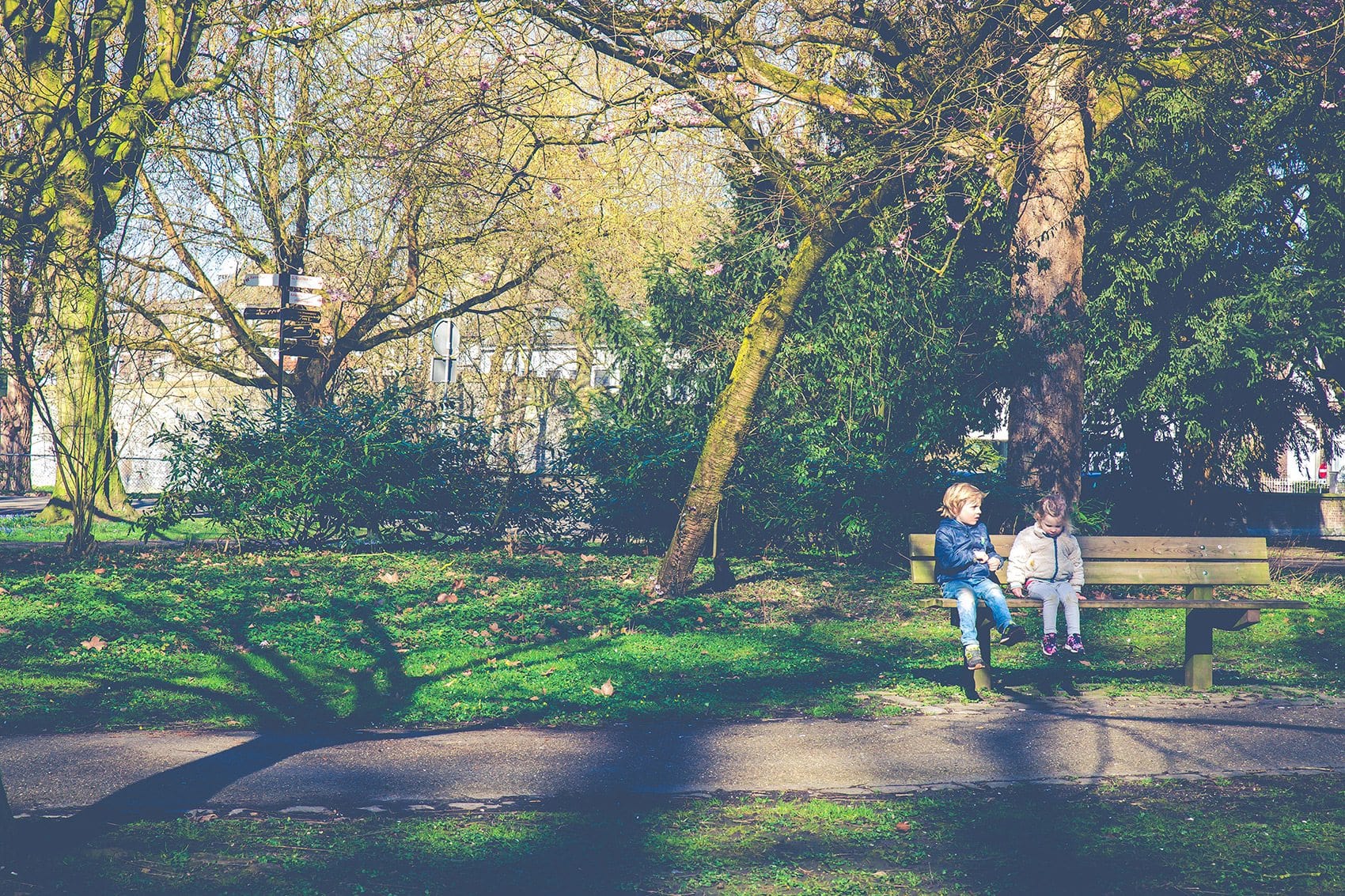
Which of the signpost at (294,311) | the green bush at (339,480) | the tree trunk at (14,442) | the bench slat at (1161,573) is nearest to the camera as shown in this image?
the bench slat at (1161,573)

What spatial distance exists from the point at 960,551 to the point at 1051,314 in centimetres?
592

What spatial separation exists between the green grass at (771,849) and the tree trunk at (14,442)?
33079mm

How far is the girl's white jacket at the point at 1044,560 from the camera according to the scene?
7.62 m

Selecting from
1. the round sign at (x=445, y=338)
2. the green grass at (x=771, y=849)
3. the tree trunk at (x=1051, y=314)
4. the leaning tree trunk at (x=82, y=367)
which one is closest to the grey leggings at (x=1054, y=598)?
the green grass at (x=771, y=849)

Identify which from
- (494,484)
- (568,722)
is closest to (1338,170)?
(494,484)

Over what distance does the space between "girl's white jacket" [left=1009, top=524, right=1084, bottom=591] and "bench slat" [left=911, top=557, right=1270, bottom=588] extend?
15 centimetres

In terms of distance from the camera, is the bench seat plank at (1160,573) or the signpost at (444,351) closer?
the bench seat plank at (1160,573)

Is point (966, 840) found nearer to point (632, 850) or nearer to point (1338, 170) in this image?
point (632, 850)

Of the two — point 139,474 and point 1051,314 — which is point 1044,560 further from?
point 139,474

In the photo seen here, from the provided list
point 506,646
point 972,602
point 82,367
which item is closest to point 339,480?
point 82,367

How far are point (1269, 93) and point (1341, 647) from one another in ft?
28.0

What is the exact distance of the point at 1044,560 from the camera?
7.62 m

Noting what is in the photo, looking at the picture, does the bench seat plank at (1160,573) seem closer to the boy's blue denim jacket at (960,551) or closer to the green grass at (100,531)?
the boy's blue denim jacket at (960,551)

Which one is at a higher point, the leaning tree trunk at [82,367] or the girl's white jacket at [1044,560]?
the leaning tree trunk at [82,367]
